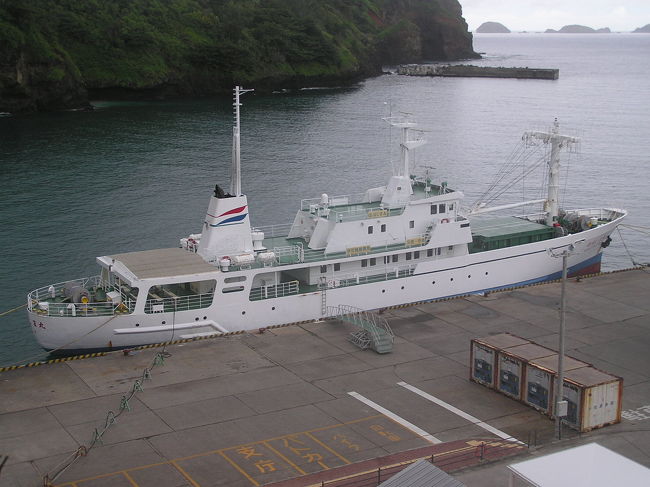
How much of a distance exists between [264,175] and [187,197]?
1017cm

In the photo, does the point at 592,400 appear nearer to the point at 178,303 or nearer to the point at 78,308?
the point at 178,303

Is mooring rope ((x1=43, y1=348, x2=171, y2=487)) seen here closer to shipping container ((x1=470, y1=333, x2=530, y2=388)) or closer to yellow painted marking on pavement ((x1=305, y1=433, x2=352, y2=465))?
yellow painted marking on pavement ((x1=305, y1=433, x2=352, y2=465))

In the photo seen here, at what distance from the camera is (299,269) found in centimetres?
3753

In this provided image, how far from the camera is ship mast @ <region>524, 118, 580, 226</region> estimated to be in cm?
4456

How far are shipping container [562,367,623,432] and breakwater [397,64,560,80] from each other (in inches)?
6212

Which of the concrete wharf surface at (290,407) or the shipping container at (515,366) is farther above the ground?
the shipping container at (515,366)

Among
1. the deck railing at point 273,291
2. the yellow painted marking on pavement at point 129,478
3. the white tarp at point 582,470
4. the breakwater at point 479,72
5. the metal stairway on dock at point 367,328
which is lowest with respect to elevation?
the yellow painted marking on pavement at point 129,478

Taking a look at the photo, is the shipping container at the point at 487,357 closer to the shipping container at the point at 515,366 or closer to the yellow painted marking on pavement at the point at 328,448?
the shipping container at the point at 515,366

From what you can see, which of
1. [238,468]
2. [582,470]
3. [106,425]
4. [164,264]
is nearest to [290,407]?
[238,468]

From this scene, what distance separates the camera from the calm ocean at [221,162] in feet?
174

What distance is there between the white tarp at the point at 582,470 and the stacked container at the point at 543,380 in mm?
6535

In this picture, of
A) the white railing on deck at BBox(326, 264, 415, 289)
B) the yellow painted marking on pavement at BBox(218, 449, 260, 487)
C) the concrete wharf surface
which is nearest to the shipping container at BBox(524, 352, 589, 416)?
the concrete wharf surface

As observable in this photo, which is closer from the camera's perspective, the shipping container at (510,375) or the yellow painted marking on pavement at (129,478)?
the yellow painted marking on pavement at (129,478)

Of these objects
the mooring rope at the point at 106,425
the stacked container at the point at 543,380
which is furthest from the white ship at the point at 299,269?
the stacked container at the point at 543,380
